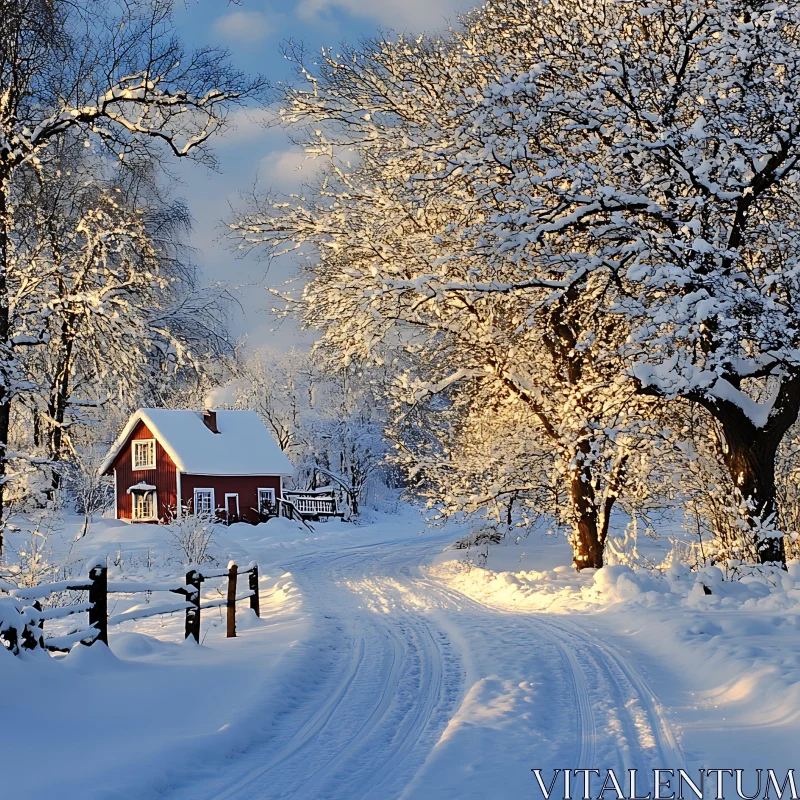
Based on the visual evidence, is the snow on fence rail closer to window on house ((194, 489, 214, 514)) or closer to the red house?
the red house

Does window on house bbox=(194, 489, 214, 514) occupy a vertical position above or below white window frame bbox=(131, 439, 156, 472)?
below

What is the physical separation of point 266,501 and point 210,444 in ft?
15.7

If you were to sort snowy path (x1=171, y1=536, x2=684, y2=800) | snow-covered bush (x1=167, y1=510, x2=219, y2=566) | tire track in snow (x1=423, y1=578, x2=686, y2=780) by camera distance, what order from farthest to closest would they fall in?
1. snow-covered bush (x1=167, y1=510, x2=219, y2=566)
2. tire track in snow (x1=423, y1=578, x2=686, y2=780)
3. snowy path (x1=171, y1=536, x2=684, y2=800)

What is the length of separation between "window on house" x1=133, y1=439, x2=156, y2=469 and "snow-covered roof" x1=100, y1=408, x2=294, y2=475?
867 mm

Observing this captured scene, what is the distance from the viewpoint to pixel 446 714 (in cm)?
713

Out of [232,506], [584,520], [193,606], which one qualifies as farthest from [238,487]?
[193,606]

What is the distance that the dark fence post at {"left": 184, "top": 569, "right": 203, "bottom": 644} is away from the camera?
10.4 metres

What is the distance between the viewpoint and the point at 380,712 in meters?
7.32

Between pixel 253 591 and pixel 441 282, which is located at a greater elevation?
pixel 441 282

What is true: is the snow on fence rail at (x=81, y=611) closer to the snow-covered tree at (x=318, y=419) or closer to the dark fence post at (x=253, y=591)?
the dark fence post at (x=253, y=591)

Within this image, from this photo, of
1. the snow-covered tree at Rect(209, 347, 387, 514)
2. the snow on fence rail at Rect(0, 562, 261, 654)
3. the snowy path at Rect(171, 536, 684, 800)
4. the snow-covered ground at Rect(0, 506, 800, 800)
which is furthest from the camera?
the snow-covered tree at Rect(209, 347, 387, 514)

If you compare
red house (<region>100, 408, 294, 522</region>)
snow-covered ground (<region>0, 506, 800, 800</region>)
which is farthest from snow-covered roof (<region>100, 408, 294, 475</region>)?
snow-covered ground (<region>0, 506, 800, 800</region>)

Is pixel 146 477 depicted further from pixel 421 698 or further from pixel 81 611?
pixel 421 698

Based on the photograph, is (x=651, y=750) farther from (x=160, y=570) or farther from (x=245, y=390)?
(x=245, y=390)
